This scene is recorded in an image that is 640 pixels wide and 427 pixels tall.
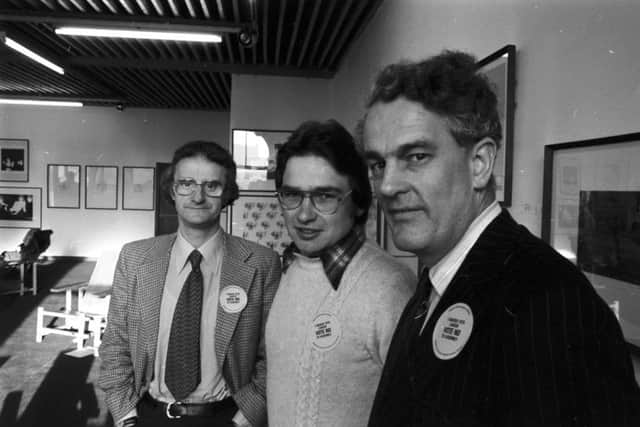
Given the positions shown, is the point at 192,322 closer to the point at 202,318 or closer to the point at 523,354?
the point at 202,318

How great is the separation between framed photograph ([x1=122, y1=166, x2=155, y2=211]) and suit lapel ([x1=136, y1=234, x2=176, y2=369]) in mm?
3687

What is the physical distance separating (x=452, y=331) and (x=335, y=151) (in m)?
0.71

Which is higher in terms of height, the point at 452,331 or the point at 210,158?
the point at 210,158

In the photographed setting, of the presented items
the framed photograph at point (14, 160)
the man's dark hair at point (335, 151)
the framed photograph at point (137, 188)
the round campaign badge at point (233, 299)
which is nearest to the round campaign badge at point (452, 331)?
the man's dark hair at point (335, 151)

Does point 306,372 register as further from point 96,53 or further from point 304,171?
point 96,53

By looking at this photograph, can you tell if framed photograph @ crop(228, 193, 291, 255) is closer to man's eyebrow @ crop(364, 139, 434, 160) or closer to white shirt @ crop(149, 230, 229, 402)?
white shirt @ crop(149, 230, 229, 402)

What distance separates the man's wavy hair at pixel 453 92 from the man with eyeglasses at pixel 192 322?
116 cm

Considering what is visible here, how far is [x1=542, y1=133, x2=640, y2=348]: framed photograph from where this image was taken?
1069mm

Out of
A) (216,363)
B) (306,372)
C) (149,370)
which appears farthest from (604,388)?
(149,370)

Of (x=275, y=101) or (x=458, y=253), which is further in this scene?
(x=275, y=101)

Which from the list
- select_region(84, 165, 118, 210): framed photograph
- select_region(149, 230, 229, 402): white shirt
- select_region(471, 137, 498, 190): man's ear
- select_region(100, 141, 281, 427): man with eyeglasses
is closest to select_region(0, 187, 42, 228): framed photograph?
select_region(84, 165, 118, 210): framed photograph

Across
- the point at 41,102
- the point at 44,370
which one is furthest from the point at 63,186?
the point at 44,370

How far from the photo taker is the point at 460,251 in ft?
2.68

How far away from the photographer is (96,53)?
18.7ft
